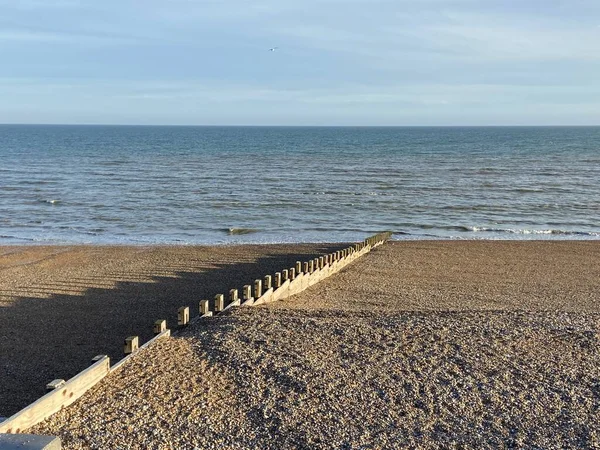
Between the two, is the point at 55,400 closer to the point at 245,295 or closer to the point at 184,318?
the point at 184,318

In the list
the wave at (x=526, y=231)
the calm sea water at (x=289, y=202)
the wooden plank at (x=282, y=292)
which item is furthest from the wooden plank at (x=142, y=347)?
the wave at (x=526, y=231)

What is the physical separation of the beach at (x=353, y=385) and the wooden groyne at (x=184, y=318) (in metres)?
0.16

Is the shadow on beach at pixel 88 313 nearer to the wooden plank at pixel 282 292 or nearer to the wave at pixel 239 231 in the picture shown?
the wooden plank at pixel 282 292

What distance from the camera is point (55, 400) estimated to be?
23.9 ft

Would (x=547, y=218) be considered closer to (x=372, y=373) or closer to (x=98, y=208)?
(x=98, y=208)

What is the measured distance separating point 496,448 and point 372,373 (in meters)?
2.17

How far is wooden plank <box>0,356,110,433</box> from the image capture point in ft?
21.9

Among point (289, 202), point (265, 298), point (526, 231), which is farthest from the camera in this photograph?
point (289, 202)

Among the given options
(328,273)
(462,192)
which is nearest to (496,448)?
(328,273)

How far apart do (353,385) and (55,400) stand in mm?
3564

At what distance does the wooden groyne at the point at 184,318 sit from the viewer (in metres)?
7.00

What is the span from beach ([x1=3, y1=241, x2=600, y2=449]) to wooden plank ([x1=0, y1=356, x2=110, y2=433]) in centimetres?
14

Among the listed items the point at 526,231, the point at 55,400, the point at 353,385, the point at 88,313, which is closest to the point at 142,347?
the point at 55,400

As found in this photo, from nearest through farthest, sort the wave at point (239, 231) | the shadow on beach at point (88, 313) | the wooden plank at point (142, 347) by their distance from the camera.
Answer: the wooden plank at point (142, 347) → the shadow on beach at point (88, 313) → the wave at point (239, 231)
